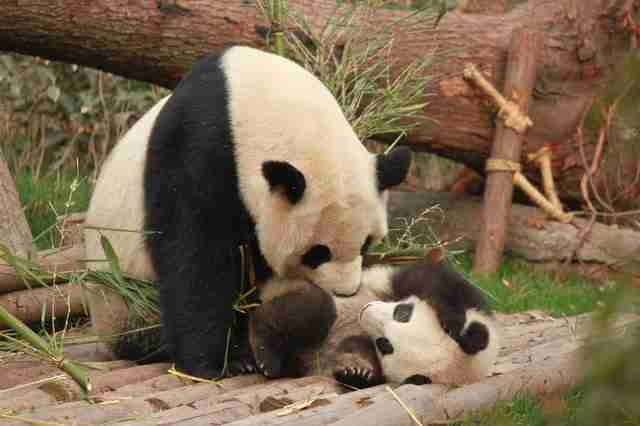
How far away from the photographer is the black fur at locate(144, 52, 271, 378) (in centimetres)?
344

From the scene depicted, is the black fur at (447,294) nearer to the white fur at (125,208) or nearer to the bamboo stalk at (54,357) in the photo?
→ the white fur at (125,208)

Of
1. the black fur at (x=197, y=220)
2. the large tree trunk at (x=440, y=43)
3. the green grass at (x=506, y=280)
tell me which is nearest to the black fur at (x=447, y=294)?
the black fur at (x=197, y=220)

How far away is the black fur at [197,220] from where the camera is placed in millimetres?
3436

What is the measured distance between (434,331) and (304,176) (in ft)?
2.46

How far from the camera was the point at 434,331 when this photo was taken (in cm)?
343

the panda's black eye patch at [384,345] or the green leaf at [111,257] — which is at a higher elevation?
the green leaf at [111,257]

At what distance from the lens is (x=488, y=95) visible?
6738 mm

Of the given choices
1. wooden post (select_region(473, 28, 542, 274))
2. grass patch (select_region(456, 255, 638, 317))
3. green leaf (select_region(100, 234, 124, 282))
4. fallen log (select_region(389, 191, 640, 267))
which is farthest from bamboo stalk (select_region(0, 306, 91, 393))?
wooden post (select_region(473, 28, 542, 274))

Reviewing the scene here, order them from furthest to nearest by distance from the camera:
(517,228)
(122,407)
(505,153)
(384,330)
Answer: (517,228)
(505,153)
(384,330)
(122,407)

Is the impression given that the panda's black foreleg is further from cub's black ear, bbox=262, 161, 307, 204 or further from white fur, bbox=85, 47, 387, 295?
cub's black ear, bbox=262, 161, 307, 204

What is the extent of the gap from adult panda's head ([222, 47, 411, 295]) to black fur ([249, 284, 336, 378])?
0.08m

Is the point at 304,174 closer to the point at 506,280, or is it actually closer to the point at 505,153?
the point at 506,280

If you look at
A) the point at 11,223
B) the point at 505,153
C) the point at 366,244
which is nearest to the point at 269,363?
the point at 366,244

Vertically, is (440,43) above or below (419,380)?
above
